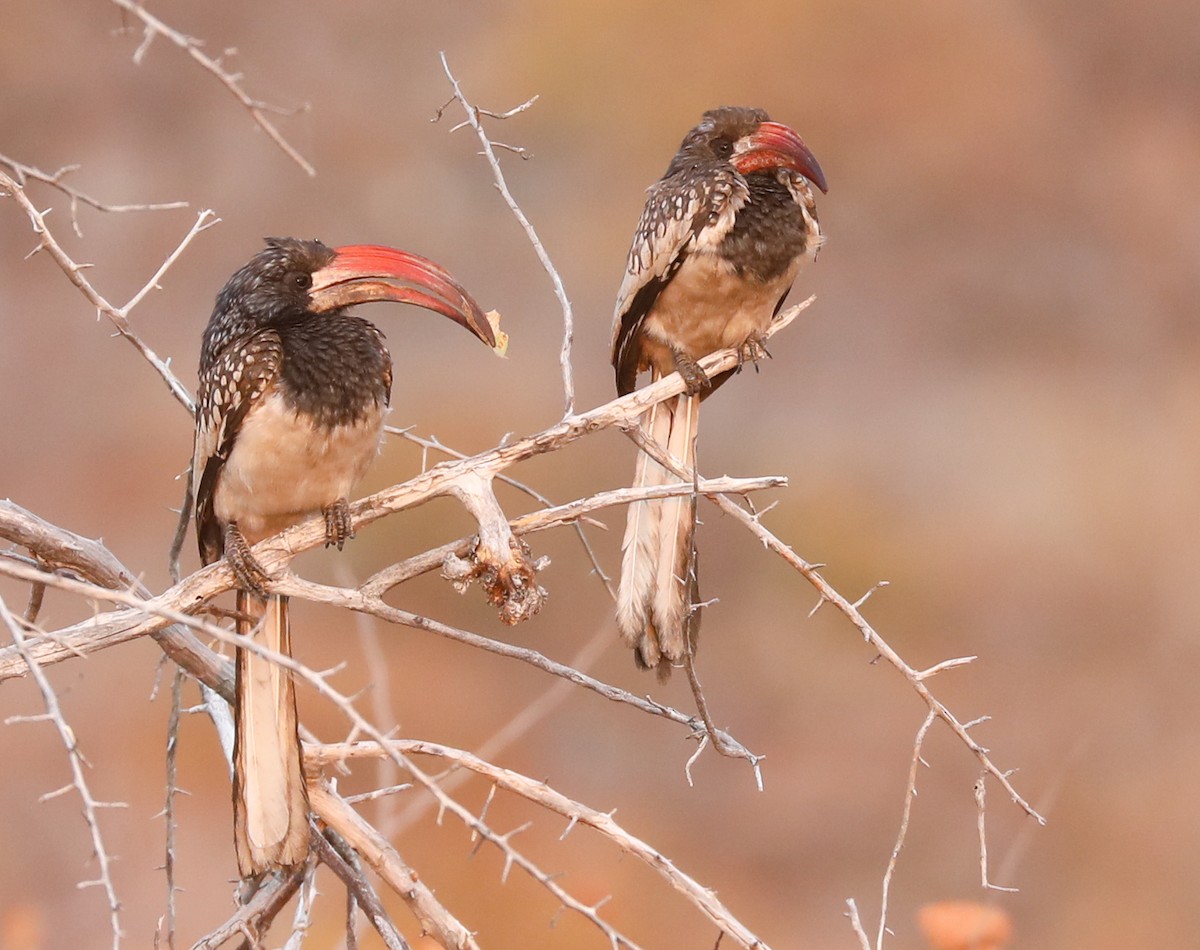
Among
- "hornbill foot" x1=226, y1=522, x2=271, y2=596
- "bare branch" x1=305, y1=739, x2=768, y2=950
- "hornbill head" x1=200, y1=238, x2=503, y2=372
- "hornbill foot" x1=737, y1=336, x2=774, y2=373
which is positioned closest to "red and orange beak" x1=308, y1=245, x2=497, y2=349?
"hornbill head" x1=200, y1=238, x2=503, y2=372

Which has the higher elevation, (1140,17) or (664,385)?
(1140,17)

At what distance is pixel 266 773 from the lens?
71.8 inches

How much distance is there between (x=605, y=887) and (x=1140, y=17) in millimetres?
5315

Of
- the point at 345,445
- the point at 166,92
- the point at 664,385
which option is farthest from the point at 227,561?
the point at 166,92

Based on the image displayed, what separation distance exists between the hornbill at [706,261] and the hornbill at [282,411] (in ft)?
2.01

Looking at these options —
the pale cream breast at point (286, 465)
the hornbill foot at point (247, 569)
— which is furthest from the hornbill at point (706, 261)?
the hornbill foot at point (247, 569)

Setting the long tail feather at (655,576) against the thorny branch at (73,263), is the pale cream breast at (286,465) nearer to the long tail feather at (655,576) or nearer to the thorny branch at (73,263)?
the thorny branch at (73,263)

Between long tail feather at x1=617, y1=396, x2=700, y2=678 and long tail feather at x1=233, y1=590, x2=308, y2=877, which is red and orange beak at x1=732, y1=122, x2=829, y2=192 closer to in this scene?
long tail feather at x1=617, y1=396, x2=700, y2=678

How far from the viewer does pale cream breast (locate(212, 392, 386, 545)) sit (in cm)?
200

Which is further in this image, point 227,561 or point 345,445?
point 345,445

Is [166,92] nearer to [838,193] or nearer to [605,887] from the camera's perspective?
[838,193]

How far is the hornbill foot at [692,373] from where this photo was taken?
250cm

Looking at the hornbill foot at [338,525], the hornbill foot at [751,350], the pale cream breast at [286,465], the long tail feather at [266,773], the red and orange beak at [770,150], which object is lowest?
the long tail feather at [266,773]

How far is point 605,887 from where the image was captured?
18.6 feet
